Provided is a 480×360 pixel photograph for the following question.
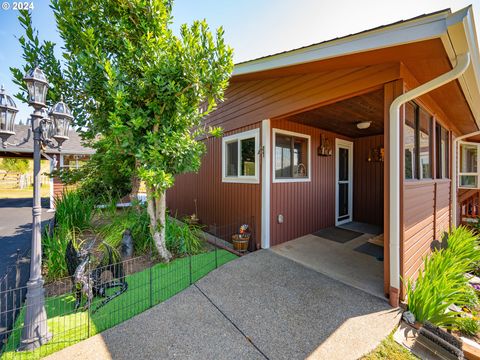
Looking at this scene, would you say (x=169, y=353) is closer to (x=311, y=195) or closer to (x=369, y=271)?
(x=369, y=271)

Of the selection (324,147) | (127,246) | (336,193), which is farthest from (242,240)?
(336,193)

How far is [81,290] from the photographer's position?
2531 millimetres

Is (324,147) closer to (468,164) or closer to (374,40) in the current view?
(374,40)

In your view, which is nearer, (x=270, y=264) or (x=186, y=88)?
(x=186, y=88)

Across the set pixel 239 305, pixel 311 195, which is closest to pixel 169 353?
pixel 239 305

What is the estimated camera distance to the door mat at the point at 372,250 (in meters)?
3.85

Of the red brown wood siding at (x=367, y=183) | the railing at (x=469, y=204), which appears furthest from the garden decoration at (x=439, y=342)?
the railing at (x=469, y=204)

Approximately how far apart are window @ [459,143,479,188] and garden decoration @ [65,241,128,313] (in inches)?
418

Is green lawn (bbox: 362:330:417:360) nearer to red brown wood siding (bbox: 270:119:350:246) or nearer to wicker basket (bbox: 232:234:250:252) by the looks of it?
red brown wood siding (bbox: 270:119:350:246)

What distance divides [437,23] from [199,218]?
5840 mm

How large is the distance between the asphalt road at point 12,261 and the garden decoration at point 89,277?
50 cm

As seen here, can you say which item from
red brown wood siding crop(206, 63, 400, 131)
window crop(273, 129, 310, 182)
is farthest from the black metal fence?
red brown wood siding crop(206, 63, 400, 131)

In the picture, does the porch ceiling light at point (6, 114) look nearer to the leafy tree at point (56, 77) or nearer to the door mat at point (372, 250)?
the leafy tree at point (56, 77)

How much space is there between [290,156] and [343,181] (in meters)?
2.42
